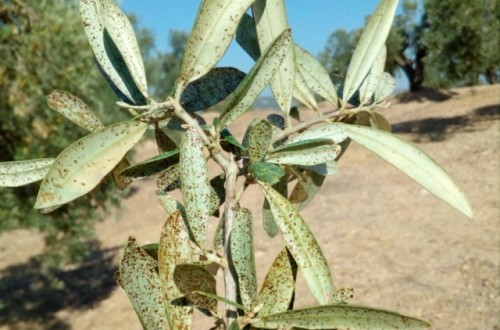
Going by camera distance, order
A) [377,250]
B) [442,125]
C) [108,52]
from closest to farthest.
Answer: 1. [108,52]
2. [377,250]
3. [442,125]

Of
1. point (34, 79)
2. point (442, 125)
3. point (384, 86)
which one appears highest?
point (442, 125)

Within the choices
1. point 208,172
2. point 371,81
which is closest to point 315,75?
point 371,81

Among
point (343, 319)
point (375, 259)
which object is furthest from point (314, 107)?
point (375, 259)

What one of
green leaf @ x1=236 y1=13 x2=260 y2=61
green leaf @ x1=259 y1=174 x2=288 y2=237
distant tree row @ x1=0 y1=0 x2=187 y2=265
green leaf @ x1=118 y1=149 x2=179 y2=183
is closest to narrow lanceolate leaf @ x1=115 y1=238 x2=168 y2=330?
green leaf @ x1=118 y1=149 x2=179 y2=183

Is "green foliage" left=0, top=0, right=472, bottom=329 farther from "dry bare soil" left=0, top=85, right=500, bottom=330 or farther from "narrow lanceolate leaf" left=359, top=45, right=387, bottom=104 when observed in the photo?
"dry bare soil" left=0, top=85, right=500, bottom=330

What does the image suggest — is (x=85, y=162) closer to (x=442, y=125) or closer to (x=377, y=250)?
(x=377, y=250)

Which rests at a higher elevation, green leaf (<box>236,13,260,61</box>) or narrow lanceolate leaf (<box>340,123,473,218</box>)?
green leaf (<box>236,13,260,61</box>)
